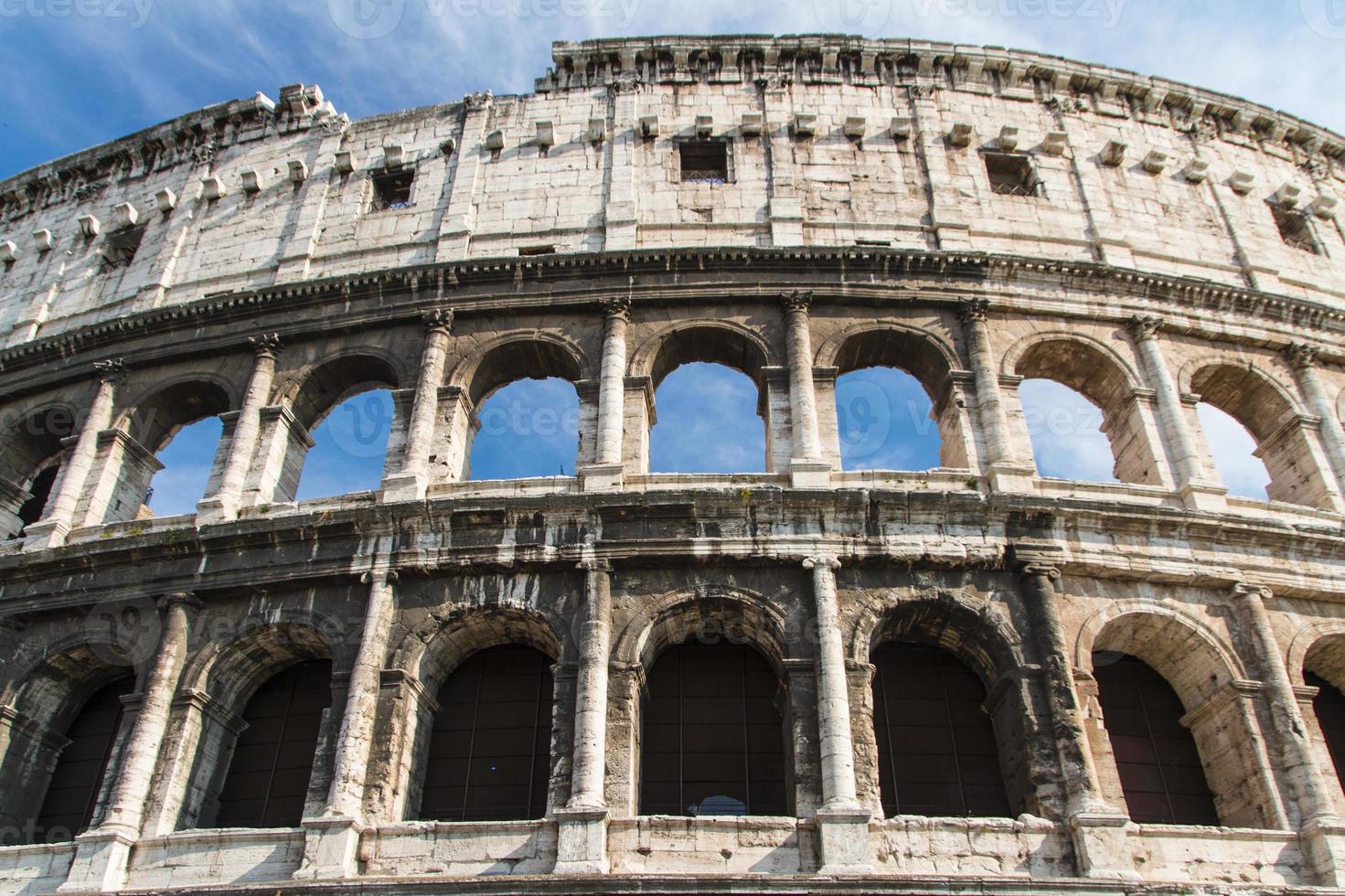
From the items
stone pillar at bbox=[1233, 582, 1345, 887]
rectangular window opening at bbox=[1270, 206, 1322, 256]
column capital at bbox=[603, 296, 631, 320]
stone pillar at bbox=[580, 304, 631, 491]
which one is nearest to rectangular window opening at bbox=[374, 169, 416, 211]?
column capital at bbox=[603, 296, 631, 320]

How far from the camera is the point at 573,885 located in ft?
34.8

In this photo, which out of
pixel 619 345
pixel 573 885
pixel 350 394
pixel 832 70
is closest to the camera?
pixel 573 885

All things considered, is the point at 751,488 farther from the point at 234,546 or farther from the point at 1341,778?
the point at 1341,778

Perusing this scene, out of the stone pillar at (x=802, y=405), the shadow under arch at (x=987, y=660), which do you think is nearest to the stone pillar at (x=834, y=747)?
the shadow under arch at (x=987, y=660)

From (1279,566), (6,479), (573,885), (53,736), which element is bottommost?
(573,885)

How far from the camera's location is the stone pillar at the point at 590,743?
10961 millimetres

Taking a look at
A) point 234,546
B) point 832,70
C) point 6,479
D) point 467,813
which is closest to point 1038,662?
point 467,813

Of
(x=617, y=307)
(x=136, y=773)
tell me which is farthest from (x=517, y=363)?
(x=136, y=773)

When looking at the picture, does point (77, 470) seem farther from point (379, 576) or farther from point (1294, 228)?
point (1294, 228)

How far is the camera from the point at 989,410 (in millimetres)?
14805

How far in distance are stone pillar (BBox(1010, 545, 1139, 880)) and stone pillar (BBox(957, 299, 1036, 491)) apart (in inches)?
47.5

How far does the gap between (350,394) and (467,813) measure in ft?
23.4

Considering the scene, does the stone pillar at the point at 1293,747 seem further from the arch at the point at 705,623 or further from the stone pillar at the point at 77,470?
the stone pillar at the point at 77,470

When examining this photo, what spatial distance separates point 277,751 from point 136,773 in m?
1.61
